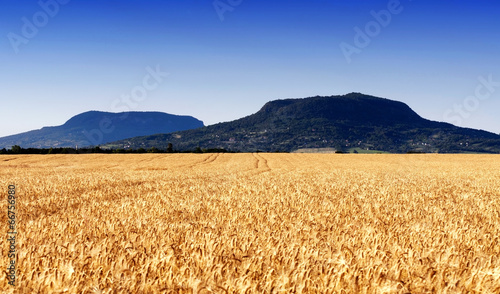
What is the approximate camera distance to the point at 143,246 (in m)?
5.59

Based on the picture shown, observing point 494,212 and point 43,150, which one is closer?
point 494,212

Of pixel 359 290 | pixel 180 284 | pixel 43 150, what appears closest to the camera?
pixel 180 284

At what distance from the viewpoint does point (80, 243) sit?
564 centimetres

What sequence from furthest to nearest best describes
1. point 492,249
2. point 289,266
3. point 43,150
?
point 43,150
point 492,249
point 289,266

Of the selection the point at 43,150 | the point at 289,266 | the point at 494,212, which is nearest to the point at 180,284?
the point at 289,266

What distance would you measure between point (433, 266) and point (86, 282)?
3859mm

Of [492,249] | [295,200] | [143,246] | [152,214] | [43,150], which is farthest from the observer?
[43,150]

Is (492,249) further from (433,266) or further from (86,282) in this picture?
(86,282)

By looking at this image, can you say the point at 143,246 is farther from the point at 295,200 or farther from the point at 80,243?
the point at 295,200

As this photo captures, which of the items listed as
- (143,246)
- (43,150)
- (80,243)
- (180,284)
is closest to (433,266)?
(180,284)

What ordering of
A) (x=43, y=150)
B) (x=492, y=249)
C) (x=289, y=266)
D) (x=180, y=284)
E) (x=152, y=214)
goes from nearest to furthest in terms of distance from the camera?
1. (x=180, y=284)
2. (x=289, y=266)
3. (x=492, y=249)
4. (x=152, y=214)
5. (x=43, y=150)

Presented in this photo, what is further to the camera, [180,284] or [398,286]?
[398,286]

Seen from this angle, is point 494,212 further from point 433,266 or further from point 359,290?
point 359,290

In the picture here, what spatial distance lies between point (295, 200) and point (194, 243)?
6.39 m
